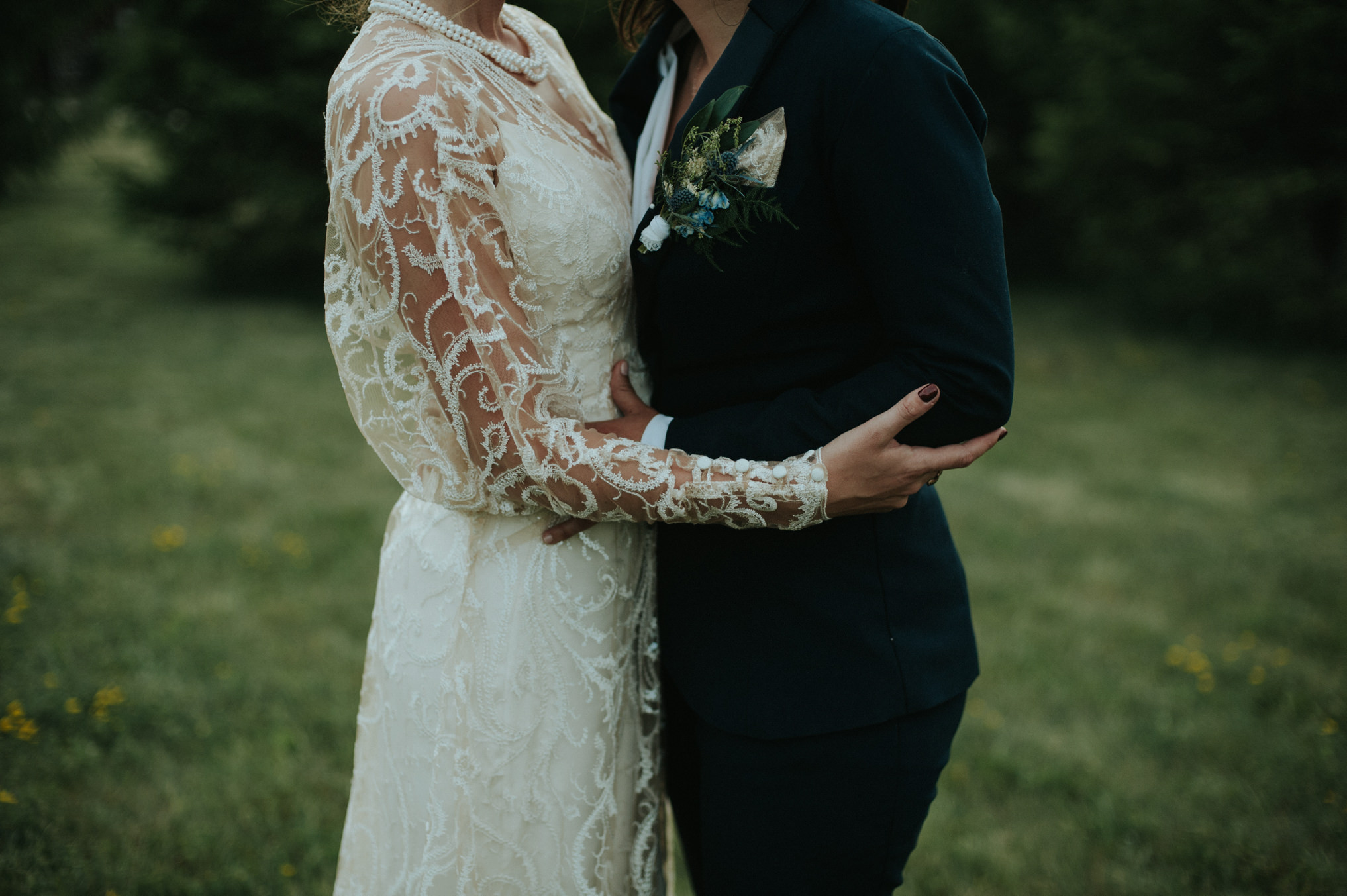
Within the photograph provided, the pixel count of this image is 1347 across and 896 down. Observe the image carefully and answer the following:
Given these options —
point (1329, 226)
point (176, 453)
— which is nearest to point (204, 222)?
point (176, 453)

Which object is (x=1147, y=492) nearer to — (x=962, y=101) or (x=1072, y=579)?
(x=1072, y=579)

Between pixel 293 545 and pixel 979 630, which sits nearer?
pixel 979 630

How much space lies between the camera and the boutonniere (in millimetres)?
1371

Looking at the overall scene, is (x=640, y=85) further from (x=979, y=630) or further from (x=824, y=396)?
(x=979, y=630)

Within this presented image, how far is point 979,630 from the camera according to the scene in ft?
14.8

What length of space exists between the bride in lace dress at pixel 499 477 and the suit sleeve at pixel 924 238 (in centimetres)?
9

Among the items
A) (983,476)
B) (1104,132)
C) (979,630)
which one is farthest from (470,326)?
(1104,132)

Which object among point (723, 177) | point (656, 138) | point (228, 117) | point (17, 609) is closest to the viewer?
point (723, 177)

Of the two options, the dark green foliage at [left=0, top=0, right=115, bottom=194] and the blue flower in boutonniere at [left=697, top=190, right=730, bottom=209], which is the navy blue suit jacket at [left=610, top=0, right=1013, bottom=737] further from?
the dark green foliage at [left=0, top=0, right=115, bottom=194]

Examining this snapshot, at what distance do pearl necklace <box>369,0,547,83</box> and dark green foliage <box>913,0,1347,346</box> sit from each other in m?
8.96

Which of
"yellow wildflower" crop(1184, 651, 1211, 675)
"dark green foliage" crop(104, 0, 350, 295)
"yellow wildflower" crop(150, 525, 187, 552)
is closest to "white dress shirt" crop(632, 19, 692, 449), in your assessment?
"yellow wildflower" crop(1184, 651, 1211, 675)

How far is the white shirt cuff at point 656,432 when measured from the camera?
1.49 m

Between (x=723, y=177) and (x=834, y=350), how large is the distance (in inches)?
12.8

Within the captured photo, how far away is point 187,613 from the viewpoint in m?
4.29
